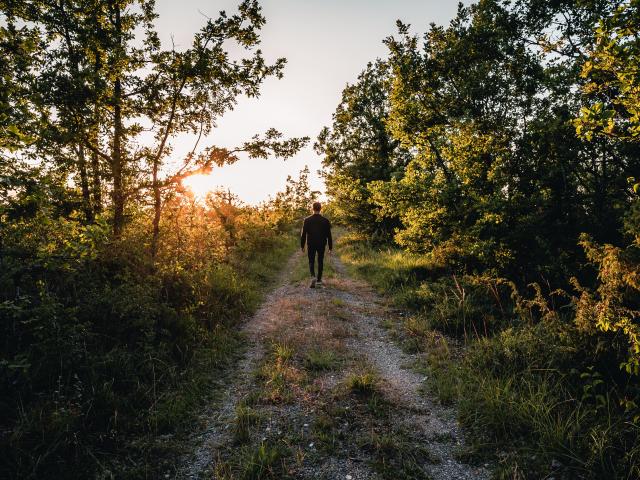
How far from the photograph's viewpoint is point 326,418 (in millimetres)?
4164

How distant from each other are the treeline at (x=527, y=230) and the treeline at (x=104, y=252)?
435 cm

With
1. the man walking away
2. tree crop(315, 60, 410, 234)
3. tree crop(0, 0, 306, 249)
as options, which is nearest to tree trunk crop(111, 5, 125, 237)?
tree crop(0, 0, 306, 249)

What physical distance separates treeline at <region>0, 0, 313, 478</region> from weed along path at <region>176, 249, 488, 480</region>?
0.61 meters

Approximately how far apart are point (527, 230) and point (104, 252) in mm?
9931

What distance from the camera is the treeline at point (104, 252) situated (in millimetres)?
3506

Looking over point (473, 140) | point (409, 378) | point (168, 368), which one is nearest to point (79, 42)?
point (168, 368)

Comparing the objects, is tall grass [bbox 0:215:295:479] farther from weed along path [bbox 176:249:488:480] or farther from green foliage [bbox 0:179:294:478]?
weed along path [bbox 176:249:488:480]

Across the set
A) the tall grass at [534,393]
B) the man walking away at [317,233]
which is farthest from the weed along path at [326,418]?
the man walking away at [317,233]

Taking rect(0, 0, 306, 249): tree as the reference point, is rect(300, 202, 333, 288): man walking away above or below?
below

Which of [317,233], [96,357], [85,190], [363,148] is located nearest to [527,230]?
[317,233]

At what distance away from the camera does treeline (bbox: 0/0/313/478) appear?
11.5ft

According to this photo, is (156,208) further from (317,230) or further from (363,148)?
(363,148)

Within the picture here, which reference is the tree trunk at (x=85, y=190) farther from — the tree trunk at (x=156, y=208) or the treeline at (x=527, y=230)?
the treeline at (x=527, y=230)

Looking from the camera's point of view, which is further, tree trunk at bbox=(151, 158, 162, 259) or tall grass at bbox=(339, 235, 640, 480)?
tree trunk at bbox=(151, 158, 162, 259)
